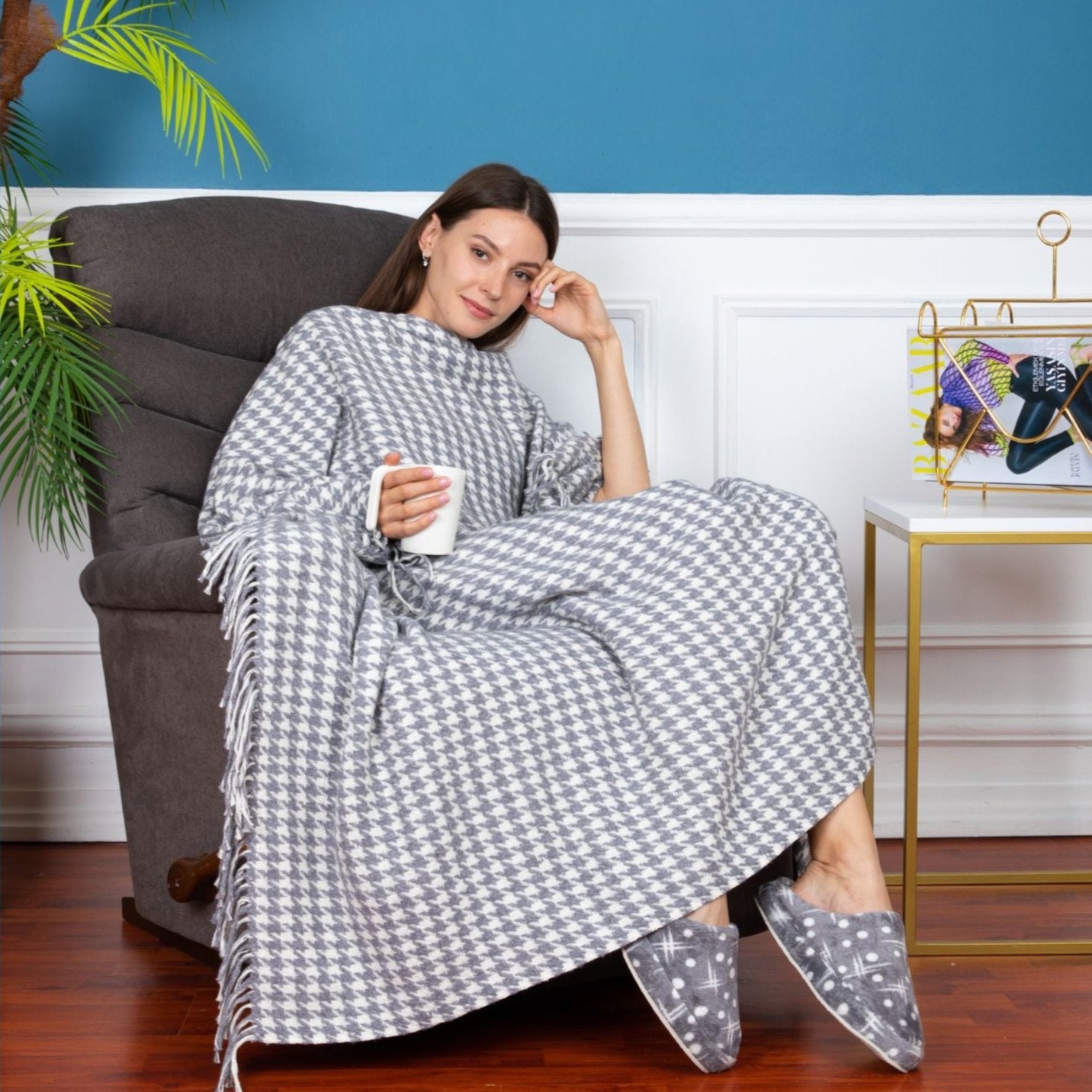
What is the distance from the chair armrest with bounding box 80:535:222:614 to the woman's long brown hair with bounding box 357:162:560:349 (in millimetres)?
551

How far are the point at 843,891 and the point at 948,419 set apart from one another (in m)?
0.73

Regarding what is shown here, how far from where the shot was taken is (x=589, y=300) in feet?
6.61

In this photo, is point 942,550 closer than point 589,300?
No

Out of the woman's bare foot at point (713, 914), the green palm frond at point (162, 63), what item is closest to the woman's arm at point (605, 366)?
the green palm frond at point (162, 63)

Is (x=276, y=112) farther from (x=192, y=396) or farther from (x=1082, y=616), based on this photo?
(x=1082, y=616)

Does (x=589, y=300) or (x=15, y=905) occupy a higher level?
(x=589, y=300)

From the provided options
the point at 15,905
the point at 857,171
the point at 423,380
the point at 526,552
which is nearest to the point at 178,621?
the point at 526,552

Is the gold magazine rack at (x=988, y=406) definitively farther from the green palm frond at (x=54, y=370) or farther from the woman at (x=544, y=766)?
the green palm frond at (x=54, y=370)

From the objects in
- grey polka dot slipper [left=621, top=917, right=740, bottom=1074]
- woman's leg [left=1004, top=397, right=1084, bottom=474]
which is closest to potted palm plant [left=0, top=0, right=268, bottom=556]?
grey polka dot slipper [left=621, top=917, right=740, bottom=1074]

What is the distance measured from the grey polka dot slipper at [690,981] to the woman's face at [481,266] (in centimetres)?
96

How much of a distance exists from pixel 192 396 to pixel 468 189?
50 centimetres

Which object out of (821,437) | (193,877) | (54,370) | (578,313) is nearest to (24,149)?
(54,370)

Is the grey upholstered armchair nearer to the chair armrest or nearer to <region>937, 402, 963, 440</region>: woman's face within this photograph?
the chair armrest

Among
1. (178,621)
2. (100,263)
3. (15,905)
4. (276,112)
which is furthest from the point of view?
(276,112)
